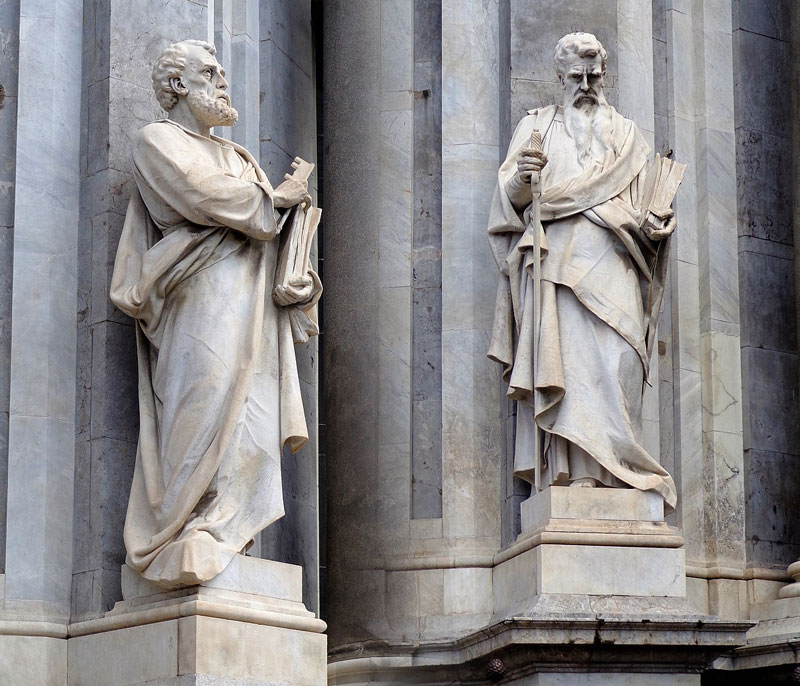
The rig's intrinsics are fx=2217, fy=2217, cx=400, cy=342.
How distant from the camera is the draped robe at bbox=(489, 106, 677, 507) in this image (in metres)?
14.0

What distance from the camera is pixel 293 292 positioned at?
1288 centimetres

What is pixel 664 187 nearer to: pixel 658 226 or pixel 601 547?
pixel 658 226

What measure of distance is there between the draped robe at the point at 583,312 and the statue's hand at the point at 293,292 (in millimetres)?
1877

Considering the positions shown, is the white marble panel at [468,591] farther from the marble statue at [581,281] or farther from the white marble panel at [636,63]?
the white marble panel at [636,63]

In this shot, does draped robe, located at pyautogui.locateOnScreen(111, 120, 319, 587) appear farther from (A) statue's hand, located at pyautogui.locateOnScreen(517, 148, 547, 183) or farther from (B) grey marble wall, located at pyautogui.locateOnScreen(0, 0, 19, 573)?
(A) statue's hand, located at pyautogui.locateOnScreen(517, 148, 547, 183)

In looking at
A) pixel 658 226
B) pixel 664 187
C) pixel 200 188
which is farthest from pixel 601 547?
pixel 200 188

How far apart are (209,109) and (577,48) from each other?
9.63ft

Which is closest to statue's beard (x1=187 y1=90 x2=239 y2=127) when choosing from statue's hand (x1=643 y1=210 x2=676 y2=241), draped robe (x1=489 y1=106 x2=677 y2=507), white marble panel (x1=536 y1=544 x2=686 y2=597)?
draped robe (x1=489 y1=106 x2=677 y2=507)

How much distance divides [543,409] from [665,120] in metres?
3.43

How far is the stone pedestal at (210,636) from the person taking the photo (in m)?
11.9

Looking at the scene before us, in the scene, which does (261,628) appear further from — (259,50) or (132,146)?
(259,50)

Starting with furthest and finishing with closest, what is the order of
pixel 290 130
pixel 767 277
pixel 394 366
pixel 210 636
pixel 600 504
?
pixel 767 277 → pixel 290 130 → pixel 394 366 → pixel 600 504 → pixel 210 636

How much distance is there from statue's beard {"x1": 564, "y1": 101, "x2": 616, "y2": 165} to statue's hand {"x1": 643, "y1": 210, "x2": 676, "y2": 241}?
0.64 meters

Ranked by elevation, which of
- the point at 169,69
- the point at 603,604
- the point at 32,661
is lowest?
the point at 32,661
